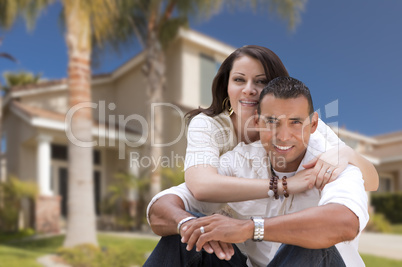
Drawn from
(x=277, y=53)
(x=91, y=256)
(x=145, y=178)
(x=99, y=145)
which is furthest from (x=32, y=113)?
(x=277, y=53)

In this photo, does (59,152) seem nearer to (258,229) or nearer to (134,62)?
(134,62)

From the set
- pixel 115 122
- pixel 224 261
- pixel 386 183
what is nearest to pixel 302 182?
pixel 224 261

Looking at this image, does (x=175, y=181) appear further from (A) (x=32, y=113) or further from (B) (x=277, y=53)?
(B) (x=277, y=53)

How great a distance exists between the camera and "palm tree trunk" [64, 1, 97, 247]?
797 cm

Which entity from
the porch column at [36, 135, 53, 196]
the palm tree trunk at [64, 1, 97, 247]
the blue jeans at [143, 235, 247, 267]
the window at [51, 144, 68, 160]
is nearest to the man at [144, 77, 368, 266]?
the blue jeans at [143, 235, 247, 267]

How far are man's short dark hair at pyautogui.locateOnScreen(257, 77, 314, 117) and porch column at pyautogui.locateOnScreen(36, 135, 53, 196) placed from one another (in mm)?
10636

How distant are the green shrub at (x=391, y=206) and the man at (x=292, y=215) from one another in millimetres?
18116

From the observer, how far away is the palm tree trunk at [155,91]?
36.1 ft

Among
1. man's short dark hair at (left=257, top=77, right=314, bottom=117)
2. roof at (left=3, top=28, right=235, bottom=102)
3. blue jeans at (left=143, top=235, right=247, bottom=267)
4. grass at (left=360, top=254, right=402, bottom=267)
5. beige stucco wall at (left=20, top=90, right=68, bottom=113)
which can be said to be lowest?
grass at (left=360, top=254, right=402, bottom=267)

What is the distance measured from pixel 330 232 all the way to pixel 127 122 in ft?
48.1

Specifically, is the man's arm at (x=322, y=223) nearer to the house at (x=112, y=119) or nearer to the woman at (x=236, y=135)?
the woman at (x=236, y=135)

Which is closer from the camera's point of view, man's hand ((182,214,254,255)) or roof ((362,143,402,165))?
man's hand ((182,214,254,255))

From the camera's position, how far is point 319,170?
1.97m

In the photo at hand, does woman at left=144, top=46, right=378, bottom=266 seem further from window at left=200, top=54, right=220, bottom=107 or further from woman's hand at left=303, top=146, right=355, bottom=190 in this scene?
window at left=200, top=54, right=220, bottom=107
